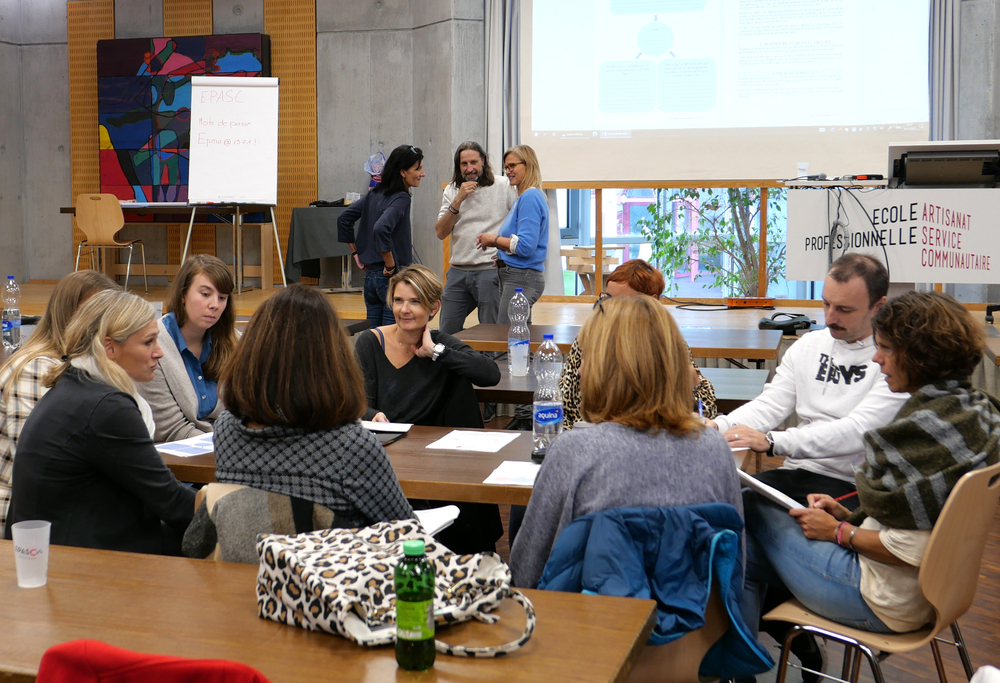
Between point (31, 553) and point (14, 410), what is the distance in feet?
2.60

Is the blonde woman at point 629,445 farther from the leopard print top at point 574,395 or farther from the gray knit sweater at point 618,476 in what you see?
the leopard print top at point 574,395

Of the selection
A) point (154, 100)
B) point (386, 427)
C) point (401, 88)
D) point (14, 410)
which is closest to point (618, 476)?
point (386, 427)

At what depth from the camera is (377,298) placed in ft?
17.4

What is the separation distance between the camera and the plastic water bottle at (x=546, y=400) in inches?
91.7

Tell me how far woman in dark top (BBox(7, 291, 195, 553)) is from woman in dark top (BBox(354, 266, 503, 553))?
1010mm

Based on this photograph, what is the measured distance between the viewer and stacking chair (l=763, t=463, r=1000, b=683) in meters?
1.67

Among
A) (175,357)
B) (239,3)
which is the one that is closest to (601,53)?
(239,3)

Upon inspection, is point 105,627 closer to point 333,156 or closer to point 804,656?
point 804,656

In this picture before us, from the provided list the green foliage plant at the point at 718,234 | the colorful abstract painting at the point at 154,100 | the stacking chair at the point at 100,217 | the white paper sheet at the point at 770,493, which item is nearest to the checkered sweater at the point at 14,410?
the white paper sheet at the point at 770,493

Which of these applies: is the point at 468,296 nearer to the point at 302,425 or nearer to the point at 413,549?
the point at 302,425

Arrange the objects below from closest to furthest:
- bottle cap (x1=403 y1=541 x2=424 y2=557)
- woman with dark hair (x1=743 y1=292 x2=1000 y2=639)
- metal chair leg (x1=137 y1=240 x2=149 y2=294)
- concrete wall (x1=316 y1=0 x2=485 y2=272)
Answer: bottle cap (x1=403 y1=541 x2=424 y2=557) → woman with dark hair (x1=743 y1=292 x2=1000 y2=639) → concrete wall (x1=316 y1=0 x2=485 y2=272) → metal chair leg (x1=137 y1=240 x2=149 y2=294)

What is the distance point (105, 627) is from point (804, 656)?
180 centimetres

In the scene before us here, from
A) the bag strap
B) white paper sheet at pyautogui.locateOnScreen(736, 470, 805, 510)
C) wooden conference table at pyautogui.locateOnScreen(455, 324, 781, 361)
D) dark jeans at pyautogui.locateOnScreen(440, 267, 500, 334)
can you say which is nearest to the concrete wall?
dark jeans at pyautogui.locateOnScreen(440, 267, 500, 334)

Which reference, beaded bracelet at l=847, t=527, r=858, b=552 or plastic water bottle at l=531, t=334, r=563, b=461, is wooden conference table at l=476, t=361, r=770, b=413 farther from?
beaded bracelet at l=847, t=527, r=858, b=552
